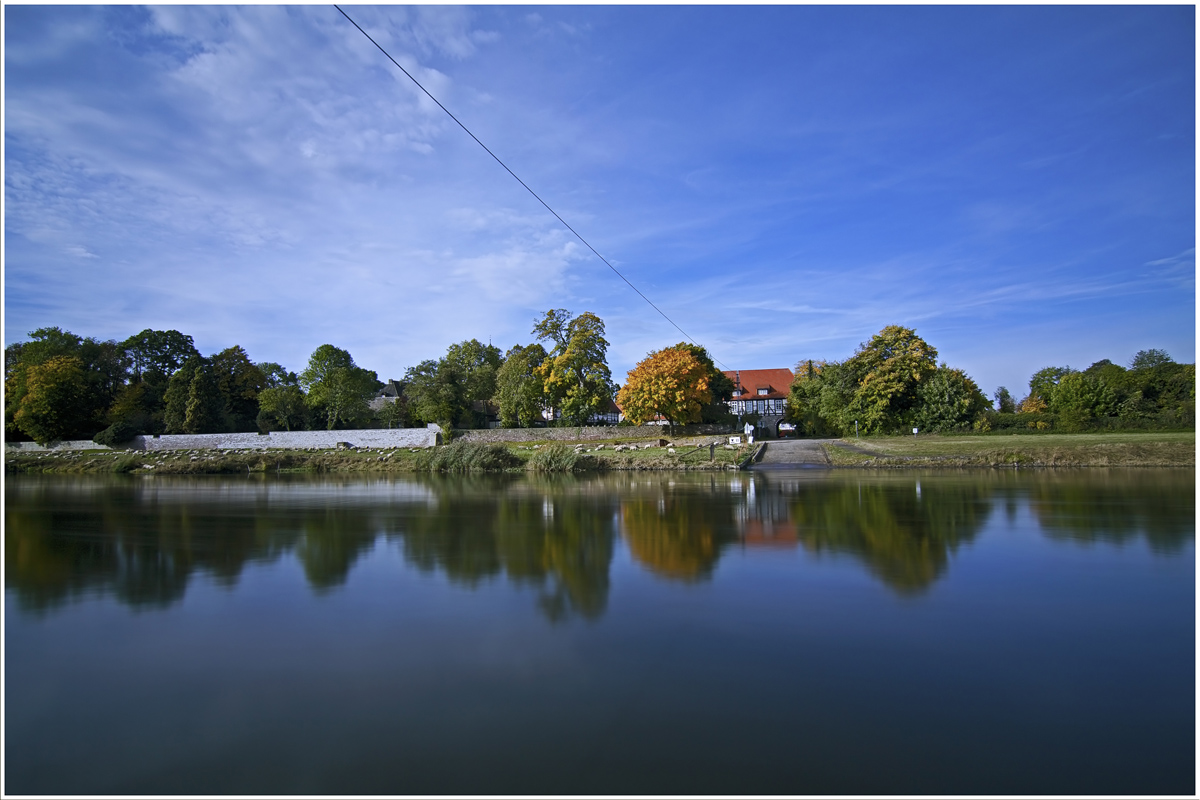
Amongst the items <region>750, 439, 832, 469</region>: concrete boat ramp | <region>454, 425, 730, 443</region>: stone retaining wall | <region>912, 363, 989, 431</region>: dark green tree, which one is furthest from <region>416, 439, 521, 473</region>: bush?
<region>912, 363, 989, 431</region>: dark green tree

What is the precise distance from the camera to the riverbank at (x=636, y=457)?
23188 millimetres

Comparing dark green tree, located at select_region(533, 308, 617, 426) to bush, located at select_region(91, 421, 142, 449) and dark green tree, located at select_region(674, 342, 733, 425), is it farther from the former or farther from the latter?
bush, located at select_region(91, 421, 142, 449)

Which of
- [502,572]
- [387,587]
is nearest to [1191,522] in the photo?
[502,572]

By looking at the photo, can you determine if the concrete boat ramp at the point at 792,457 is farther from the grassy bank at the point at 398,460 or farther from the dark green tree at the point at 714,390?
the dark green tree at the point at 714,390

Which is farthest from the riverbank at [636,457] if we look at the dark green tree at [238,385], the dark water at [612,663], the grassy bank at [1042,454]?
the dark water at [612,663]

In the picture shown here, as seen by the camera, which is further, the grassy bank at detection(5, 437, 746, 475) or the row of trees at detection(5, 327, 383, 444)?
the row of trees at detection(5, 327, 383, 444)

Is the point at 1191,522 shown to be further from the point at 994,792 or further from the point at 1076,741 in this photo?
the point at 994,792

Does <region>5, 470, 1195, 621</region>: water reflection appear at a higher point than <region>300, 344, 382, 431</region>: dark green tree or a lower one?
lower

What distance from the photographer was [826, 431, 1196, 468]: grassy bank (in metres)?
22.2

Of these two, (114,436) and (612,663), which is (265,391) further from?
(612,663)

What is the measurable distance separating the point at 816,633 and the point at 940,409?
3548 centimetres

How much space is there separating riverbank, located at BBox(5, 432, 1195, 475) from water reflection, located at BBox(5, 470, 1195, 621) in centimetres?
587

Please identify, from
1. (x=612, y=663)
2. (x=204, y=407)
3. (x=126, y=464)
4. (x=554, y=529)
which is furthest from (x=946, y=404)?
(x=204, y=407)

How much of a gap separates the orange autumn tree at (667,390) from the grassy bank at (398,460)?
84.0 inches
